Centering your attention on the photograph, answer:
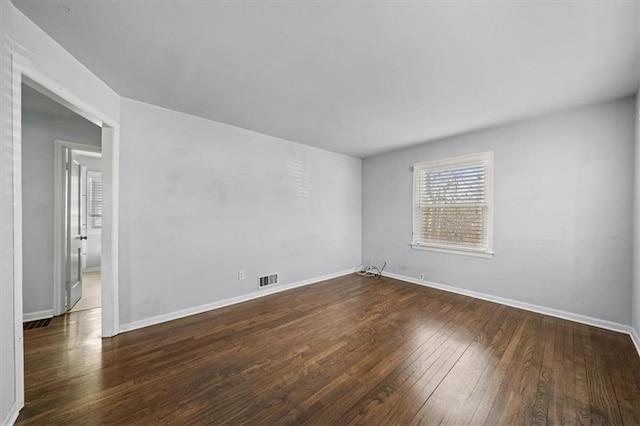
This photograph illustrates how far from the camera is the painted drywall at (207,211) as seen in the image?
2.74m

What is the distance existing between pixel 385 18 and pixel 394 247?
3948mm

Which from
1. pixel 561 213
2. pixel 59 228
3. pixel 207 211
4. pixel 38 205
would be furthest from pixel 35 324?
pixel 561 213

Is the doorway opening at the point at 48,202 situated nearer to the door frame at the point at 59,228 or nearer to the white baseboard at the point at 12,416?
the door frame at the point at 59,228

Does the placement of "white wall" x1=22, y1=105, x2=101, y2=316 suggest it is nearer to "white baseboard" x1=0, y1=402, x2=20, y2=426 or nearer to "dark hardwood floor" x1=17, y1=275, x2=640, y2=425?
"dark hardwood floor" x1=17, y1=275, x2=640, y2=425

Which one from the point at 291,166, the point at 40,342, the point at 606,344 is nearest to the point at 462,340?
the point at 606,344

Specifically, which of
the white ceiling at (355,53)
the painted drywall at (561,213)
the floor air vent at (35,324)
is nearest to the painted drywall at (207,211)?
the white ceiling at (355,53)

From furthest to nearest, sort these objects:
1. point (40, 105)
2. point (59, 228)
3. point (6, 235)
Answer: point (59, 228), point (40, 105), point (6, 235)

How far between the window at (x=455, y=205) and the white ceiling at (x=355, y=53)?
3.21 ft

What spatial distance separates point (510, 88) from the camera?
2436 millimetres

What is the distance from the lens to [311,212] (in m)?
4.54

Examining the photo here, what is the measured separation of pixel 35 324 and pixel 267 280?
2681 millimetres

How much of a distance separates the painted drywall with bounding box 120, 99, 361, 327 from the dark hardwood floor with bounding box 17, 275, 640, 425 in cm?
50

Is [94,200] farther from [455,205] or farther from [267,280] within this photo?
[455,205]

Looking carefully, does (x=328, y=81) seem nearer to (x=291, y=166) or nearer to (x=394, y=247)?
(x=291, y=166)
